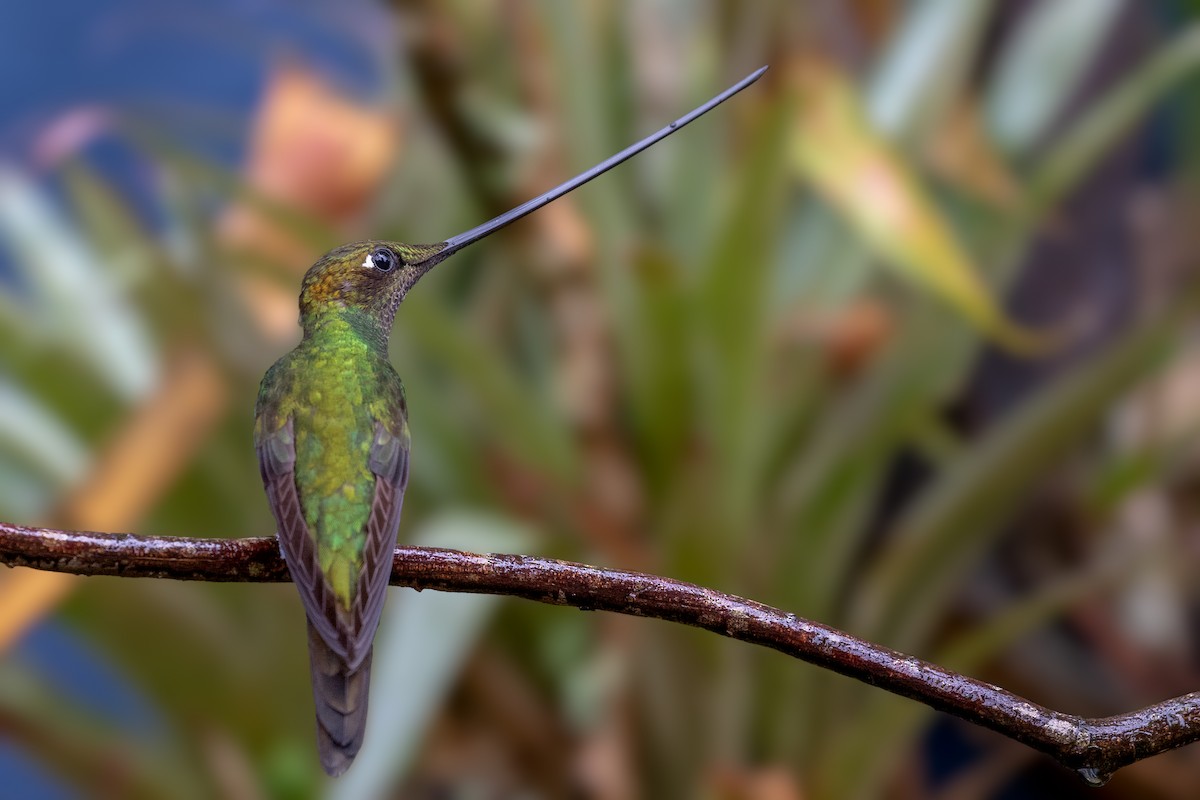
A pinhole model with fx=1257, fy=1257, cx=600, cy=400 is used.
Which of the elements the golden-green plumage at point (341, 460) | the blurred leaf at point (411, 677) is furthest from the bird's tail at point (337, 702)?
the blurred leaf at point (411, 677)

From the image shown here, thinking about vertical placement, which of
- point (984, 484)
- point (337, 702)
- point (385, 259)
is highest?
point (984, 484)

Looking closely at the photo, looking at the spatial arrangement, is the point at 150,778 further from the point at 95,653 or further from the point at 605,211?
the point at 605,211

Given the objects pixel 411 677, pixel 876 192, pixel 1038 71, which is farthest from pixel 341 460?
pixel 1038 71

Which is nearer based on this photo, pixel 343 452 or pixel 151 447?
pixel 343 452

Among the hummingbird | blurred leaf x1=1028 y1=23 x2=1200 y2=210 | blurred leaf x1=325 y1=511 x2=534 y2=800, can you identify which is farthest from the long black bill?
blurred leaf x1=1028 y1=23 x2=1200 y2=210

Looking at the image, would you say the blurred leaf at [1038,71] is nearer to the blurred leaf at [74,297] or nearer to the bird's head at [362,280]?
the blurred leaf at [74,297]

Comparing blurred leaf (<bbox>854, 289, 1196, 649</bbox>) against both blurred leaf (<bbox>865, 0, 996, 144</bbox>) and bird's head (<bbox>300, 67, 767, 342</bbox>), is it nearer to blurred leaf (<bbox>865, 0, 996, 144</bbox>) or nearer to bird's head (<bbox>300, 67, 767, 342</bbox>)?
blurred leaf (<bbox>865, 0, 996, 144</bbox>)

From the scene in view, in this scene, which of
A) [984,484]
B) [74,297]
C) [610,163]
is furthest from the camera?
[74,297]

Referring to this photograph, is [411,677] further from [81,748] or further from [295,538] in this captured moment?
[295,538]
